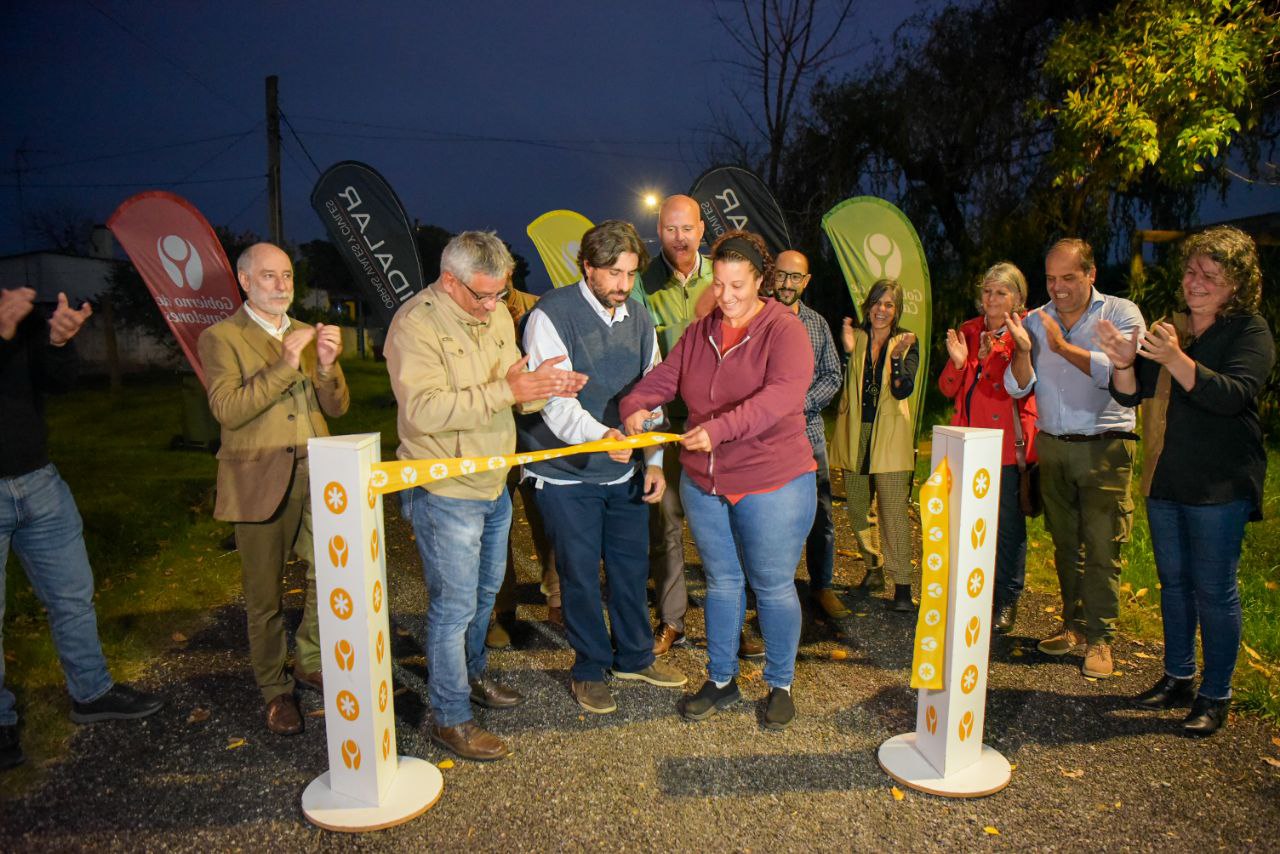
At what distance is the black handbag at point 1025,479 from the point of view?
15.3ft

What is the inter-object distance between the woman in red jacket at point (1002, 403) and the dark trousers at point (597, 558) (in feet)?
6.92

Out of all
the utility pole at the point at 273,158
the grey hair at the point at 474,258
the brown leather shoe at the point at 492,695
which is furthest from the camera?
the utility pole at the point at 273,158

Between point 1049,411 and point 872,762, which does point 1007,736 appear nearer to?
point 872,762

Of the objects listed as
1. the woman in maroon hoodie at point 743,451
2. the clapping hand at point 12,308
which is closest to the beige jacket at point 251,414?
the clapping hand at point 12,308

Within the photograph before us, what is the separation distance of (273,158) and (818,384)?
48.8 ft

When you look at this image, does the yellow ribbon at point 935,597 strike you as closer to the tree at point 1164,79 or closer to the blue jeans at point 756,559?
the blue jeans at point 756,559

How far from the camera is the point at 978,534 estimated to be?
323 centimetres

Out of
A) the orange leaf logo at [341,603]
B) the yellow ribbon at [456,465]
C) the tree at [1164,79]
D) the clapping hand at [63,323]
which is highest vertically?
the tree at [1164,79]

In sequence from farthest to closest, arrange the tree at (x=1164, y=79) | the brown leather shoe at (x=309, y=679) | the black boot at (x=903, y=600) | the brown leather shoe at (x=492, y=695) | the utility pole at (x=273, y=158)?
1. the utility pole at (x=273, y=158)
2. the tree at (x=1164, y=79)
3. the black boot at (x=903, y=600)
4. the brown leather shoe at (x=309, y=679)
5. the brown leather shoe at (x=492, y=695)

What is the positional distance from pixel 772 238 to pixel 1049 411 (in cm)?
369

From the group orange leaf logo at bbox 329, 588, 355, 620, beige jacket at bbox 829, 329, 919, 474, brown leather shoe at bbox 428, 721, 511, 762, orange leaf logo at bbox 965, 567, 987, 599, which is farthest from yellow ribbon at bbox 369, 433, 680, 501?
beige jacket at bbox 829, 329, 919, 474

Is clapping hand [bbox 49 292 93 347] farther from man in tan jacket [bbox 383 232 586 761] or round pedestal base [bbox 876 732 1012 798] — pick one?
round pedestal base [bbox 876 732 1012 798]

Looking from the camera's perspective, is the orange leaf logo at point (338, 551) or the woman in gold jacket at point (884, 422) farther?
the woman in gold jacket at point (884, 422)

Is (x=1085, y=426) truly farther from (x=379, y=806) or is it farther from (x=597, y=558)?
(x=379, y=806)
